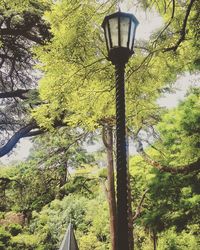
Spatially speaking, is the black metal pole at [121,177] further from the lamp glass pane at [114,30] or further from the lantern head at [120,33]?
the lamp glass pane at [114,30]

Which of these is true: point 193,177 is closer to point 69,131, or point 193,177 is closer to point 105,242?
point 69,131

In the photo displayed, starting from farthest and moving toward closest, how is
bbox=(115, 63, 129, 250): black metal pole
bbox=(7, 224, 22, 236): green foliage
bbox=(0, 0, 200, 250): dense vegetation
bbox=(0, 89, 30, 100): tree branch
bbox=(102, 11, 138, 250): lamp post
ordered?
bbox=(7, 224, 22, 236): green foliage → bbox=(0, 89, 30, 100): tree branch → bbox=(0, 0, 200, 250): dense vegetation → bbox=(102, 11, 138, 250): lamp post → bbox=(115, 63, 129, 250): black metal pole

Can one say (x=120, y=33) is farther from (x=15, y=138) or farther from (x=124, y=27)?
(x=15, y=138)

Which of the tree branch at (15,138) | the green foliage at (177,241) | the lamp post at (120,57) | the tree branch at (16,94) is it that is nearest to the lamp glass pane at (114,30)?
the lamp post at (120,57)

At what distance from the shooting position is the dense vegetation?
7.27m

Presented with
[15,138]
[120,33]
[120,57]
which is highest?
→ [15,138]

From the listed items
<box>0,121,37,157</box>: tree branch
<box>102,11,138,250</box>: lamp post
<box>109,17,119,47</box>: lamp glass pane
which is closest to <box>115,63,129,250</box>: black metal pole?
<box>102,11,138,250</box>: lamp post

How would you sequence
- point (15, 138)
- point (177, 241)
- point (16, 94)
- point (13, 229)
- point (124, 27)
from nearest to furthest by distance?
point (124, 27) < point (15, 138) < point (16, 94) < point (177, 241) < point (13, 229)

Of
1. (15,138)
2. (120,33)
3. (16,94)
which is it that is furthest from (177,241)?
(120,33)

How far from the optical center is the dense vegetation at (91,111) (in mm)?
7266

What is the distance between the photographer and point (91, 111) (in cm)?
986

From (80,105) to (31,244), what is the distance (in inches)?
524

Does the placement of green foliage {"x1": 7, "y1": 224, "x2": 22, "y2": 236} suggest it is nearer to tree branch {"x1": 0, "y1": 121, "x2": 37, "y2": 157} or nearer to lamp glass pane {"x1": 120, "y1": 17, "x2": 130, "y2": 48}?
tree branch {"x1": 0, "y1": 121, "x2": 37, "y2": 157}

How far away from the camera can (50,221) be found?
70.4 ft
